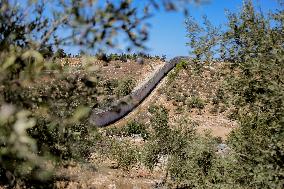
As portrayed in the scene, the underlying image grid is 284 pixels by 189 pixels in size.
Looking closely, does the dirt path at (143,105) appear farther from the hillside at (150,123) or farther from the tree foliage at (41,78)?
the tree foliage at (41,78)

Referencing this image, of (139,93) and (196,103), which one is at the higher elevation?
(196,103)

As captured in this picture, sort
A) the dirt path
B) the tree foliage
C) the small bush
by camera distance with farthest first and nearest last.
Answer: the small bush, the dirt path, the tree foliage

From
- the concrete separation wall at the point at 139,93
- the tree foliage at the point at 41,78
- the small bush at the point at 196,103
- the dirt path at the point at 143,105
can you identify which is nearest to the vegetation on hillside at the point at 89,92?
the tree foliage at the point at 41,78

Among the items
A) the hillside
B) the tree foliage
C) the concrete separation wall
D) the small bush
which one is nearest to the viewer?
the tree foliage

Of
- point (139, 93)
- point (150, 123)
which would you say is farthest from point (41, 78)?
point (139, 93)

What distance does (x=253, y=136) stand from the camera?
10.5 metres

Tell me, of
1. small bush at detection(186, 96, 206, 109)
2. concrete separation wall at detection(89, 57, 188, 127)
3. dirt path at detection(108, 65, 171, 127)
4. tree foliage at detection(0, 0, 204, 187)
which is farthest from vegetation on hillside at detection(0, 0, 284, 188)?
small bush at detection(186, 96, 206, 109)

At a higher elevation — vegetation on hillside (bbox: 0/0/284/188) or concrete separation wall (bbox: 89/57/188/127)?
concrete separation wall (bbox: 89/57/188/127)

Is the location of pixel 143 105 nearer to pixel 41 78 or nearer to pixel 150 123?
pixel 150 123

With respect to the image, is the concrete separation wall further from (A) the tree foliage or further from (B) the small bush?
(A) the tree foliage

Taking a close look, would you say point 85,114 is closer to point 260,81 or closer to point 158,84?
point 260,81

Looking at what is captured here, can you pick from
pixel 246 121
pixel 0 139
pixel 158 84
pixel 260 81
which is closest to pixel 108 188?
pixel 246 121

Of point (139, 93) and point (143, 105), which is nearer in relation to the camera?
point (139, 93)

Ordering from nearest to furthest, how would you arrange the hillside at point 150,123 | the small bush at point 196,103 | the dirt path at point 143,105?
the hillside at point 150,123
the dirt path at point 143,105
the small bush at point 196,103
